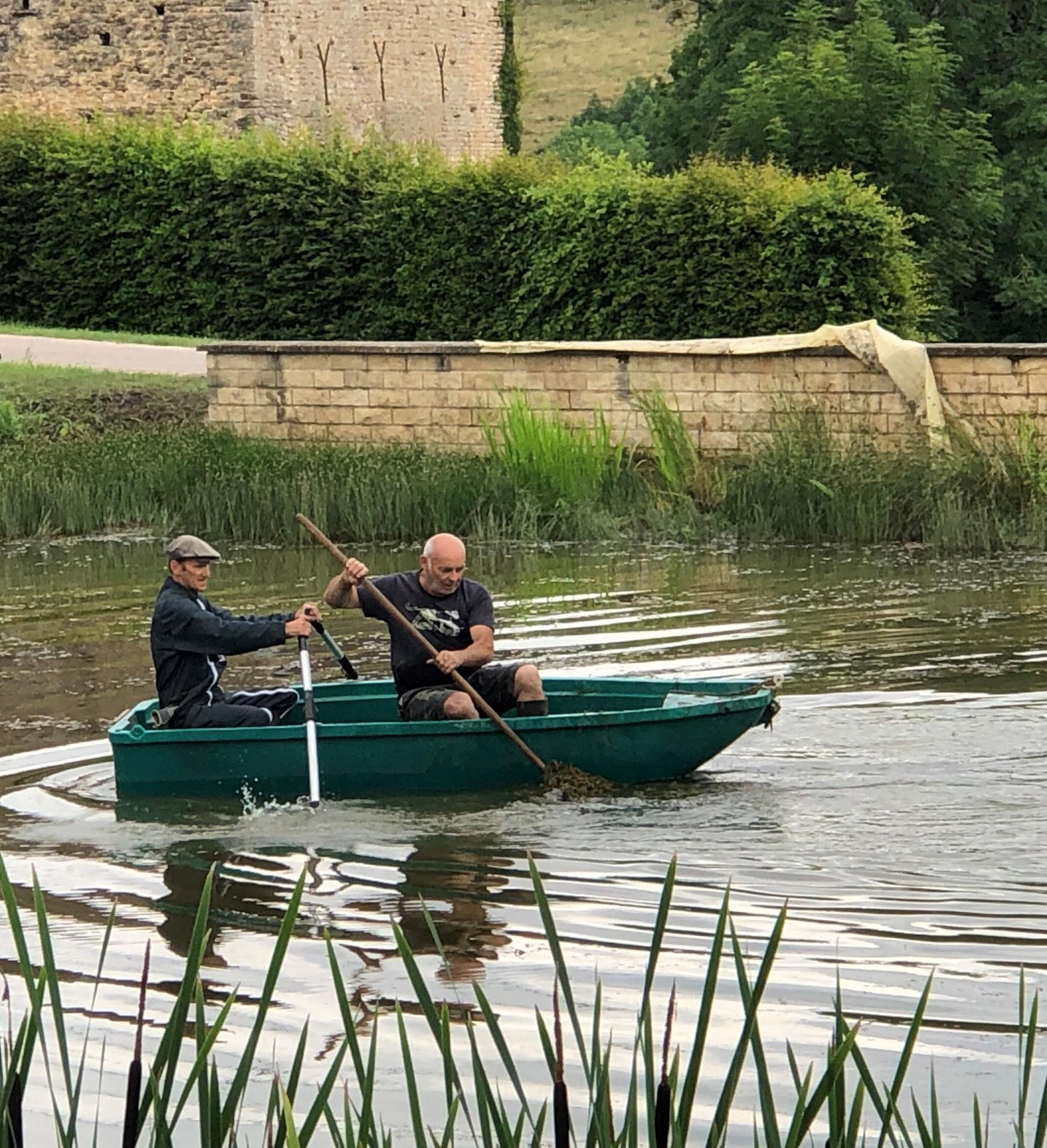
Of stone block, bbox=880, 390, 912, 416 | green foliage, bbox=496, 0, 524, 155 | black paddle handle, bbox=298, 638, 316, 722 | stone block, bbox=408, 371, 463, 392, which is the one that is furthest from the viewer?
green foliage, bbox=496, 0, 524, 155

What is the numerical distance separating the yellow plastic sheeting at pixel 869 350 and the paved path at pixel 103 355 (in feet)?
24.5

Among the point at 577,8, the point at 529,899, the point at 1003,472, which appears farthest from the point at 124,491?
the point at 577,8

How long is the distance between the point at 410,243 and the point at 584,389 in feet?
32.9

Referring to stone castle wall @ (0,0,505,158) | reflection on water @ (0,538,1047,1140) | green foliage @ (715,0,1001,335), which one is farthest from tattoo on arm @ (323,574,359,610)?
stone castle wall @ (0,0,505,158)

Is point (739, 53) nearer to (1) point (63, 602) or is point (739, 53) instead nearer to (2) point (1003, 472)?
(2) point (1003, 472)

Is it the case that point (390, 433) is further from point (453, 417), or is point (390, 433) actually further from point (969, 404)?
point (969, 404)

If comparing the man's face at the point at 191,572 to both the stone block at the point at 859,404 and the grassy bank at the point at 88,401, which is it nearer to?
the stone block at the point at 859,404

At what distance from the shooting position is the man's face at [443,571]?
1063 cm

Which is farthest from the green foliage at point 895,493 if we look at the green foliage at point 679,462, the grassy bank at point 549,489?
the green foliage at point 679,462

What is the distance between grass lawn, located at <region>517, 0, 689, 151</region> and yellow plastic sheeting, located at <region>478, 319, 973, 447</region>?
223 feet

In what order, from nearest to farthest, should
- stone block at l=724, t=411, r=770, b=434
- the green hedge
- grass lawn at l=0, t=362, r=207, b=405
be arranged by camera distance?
1. stone block at l=724, t=411, r=770, b=434
2. grass lawn at l=0, t=362, r=207, b=405
3. the green hedge

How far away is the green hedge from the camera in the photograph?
25.8 metres

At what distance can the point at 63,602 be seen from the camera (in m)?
16.3

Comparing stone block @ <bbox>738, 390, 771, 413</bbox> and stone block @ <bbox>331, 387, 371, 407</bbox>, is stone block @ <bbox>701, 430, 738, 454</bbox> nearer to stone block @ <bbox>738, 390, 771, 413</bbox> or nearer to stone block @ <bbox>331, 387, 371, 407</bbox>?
stone block @ <bbox>738, 390, 771, 413</bbox>
